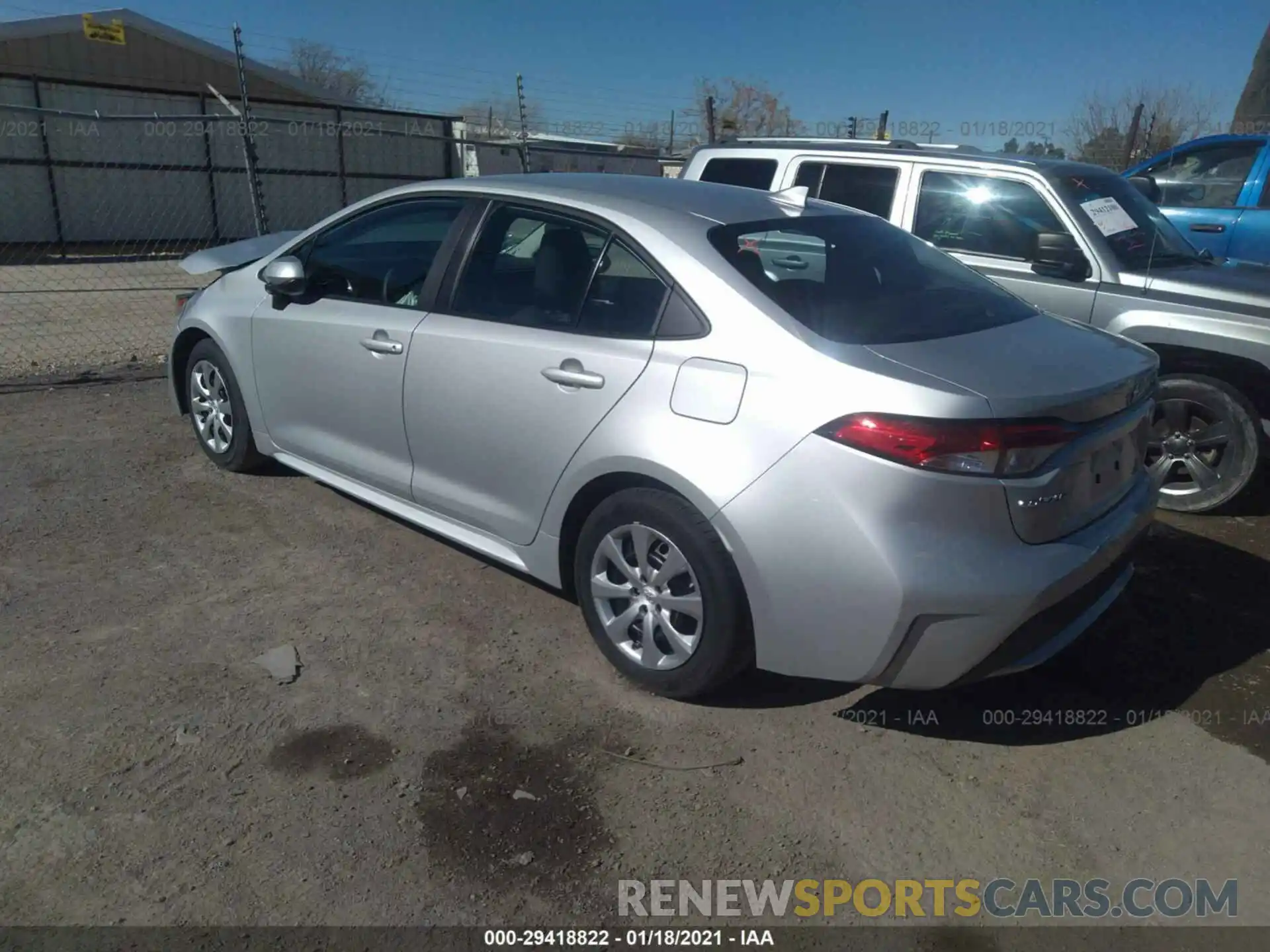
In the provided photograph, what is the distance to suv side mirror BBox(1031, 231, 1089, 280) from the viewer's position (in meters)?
5.16

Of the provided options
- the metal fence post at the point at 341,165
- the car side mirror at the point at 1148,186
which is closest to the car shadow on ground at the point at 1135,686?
the car side mirror at the point at 1148,186

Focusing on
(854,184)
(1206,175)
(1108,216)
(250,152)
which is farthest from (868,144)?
(250,152)

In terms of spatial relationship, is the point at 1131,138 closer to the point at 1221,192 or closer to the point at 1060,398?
the point at 1221,192

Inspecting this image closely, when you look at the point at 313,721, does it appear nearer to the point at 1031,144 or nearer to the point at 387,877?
the point at 387,877

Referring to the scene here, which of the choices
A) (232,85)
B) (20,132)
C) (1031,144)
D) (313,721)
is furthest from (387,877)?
(232,85)

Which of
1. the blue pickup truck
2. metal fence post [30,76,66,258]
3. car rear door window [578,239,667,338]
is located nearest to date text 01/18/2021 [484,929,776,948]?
car rear door window [578,239,667,338]

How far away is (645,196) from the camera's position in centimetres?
365

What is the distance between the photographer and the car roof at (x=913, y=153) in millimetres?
5492

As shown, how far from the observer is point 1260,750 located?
10.5 feet

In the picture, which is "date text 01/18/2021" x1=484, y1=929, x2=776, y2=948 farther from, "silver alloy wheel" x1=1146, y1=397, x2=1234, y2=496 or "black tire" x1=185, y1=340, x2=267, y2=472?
"silver alloy wheel" x1=1146, y1=397, x2=1234, y2=496

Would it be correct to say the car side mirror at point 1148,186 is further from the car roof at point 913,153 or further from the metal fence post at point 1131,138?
the metal fence post at point 1131,138

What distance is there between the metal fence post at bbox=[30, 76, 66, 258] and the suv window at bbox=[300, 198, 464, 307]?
542 inches

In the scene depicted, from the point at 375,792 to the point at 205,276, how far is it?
12671 millimetres

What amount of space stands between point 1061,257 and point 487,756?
401cm
